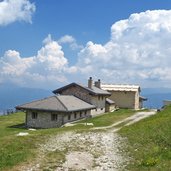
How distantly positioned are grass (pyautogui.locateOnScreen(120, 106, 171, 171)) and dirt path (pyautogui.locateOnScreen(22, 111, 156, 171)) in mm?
815

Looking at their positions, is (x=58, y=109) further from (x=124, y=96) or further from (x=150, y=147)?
(x=124, y=96)

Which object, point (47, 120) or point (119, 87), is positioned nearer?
point (47, 120)

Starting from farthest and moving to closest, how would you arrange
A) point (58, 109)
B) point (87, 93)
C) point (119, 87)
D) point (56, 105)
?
point (119, 87), point (87, 93), point (56, 105), point (58, 109)

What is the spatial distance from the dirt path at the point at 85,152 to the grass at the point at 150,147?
82cm

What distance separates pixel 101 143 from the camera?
31328 mm


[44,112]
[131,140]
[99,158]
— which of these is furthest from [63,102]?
[99,158]

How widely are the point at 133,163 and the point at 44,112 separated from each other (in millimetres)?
35763

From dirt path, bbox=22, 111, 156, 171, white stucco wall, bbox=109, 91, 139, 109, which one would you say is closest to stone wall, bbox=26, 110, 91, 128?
dirt path, bbox=22, 111, 156, 171

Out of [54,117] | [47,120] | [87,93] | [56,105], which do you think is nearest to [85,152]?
[54,117]

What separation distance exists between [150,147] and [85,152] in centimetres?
562

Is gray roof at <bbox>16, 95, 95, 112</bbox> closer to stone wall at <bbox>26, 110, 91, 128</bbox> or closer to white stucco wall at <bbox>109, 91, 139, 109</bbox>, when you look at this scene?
stone wall at <bbox>26, 110, 91, 128</bbox>

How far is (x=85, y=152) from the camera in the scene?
27.7 metres

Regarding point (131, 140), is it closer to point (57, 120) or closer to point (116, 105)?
point (57, 120)

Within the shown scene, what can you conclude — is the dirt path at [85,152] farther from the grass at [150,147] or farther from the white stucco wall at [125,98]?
the white stucco wall at [125,98]
